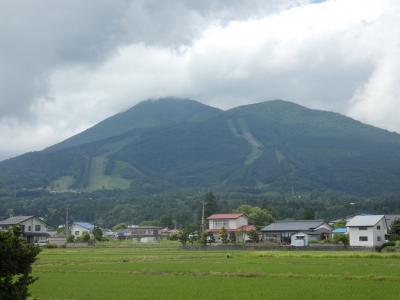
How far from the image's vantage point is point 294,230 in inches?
3027

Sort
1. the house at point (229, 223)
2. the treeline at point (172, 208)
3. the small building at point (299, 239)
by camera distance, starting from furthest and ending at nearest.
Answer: the treeline at point (172, 208) < the house at point (229, 223) < the small building at point (299, 239)

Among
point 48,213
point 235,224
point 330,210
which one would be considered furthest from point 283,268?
point 48,213

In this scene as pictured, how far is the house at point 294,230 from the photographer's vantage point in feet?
251

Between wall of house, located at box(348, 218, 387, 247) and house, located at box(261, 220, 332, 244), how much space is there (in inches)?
387

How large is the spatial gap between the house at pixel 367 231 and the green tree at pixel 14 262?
55.1 meters

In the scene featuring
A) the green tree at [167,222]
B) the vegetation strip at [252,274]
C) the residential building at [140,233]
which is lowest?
the vegetation strip at [252,274]

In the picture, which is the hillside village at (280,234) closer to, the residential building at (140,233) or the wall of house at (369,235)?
the wall of house at (369,235)

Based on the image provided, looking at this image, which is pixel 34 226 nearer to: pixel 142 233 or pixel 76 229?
pixel 76 229

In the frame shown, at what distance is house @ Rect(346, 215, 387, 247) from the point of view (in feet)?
212

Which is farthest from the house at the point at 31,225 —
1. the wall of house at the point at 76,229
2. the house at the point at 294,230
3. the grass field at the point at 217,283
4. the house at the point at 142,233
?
the grass field at the point at 217,283

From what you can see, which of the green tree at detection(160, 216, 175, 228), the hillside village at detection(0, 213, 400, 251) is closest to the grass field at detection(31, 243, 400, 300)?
the hillside village at detection(0, 213, 400, 251)

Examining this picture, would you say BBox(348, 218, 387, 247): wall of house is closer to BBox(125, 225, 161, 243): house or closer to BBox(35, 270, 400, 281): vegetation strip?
BBox(35, 270, 400, 281): vegetation strip

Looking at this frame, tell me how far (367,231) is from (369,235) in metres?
0.51

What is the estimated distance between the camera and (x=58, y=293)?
2139 cm
